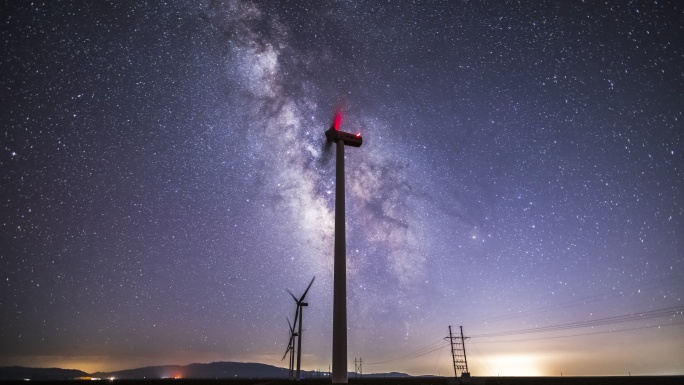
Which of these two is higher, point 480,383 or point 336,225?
point 336,225

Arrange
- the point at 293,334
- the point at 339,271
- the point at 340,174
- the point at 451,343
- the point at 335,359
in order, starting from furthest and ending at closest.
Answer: the point at 293,334, the point at 451,343, the point at 340,174, the point at 339,271, the point at 335,359

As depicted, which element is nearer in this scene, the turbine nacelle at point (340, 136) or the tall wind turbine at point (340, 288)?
the tall wind turbine at point (340, 288)

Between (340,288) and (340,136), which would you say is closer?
(340,288)

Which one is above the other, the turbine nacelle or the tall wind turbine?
the turbine nacelle

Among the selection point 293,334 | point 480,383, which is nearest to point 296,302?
point 293,334

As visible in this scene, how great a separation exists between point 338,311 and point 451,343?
5226cm

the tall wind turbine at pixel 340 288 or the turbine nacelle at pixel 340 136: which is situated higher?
the turbine nacelle at pixel 340 136

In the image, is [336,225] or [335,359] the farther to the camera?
[336,225]

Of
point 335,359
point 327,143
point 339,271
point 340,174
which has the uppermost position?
point 327,143

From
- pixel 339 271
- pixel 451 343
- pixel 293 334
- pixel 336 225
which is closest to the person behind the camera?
pixel 339 271

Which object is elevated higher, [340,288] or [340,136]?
[340,136]

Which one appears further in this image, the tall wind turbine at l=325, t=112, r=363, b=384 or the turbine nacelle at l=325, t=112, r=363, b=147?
the turbine nacelle at l=325, t=112, r=363, b=147

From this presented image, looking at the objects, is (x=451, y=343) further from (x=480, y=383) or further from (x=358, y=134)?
(x=358, y=134)

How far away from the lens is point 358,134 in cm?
4956
